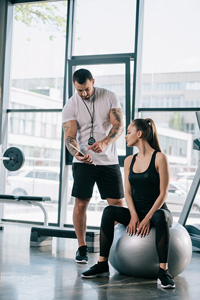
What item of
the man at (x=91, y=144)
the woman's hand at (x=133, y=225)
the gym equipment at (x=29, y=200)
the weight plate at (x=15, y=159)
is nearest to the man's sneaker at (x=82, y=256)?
the man at (x=91, y=144)

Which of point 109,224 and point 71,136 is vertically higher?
point 71,136

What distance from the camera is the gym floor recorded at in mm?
2314

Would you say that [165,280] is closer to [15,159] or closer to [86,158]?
[86,158]

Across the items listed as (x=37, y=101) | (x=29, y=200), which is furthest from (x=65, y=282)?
(x=37, y=101)

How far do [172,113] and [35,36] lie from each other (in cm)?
201

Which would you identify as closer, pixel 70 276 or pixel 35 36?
pixel 70 276

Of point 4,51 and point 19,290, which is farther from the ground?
point 4,51

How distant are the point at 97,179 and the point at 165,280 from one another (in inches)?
38.6

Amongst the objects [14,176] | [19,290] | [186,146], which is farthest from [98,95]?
[14,176]

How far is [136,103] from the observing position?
16.3ft

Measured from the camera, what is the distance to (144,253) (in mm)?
2643

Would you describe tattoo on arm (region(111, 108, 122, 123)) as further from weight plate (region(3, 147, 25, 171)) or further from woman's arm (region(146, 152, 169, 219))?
weight plate (region(3, 147, 25, 171))

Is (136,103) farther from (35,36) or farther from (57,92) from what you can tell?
(35,36)

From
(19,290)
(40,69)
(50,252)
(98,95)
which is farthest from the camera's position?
(40,69)
